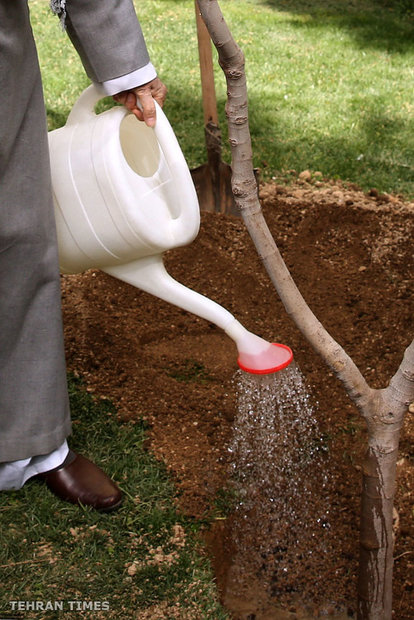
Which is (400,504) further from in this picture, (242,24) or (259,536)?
(242,24)

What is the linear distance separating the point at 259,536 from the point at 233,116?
1.10 m

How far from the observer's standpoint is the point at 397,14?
577 cm

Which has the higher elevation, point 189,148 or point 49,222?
point 49,222

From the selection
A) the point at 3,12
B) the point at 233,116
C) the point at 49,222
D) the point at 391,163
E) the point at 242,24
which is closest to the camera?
the point at 233,116

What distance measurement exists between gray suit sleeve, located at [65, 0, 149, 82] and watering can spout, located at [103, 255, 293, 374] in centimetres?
43

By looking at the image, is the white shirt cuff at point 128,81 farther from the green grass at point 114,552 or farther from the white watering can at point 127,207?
the green grass at point 114,552

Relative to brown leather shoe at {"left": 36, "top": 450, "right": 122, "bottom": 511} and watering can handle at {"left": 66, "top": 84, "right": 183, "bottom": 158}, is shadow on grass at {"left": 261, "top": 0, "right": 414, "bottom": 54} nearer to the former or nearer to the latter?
watering can handle at {"left": 66, "top": 84, "right": 183, "bottom": 158}

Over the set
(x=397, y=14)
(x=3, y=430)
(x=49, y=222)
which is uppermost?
(x=49, y=222)

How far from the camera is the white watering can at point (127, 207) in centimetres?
167

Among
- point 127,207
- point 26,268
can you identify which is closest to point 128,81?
point 127,207

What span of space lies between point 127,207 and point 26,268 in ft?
0.99

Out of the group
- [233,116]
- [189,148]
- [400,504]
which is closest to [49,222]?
[233,116]

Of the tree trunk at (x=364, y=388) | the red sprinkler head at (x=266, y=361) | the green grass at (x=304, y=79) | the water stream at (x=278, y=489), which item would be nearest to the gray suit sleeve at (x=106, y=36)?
the tree trunk at (x=364, y=388)

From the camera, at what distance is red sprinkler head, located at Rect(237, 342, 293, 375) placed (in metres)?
1.76
